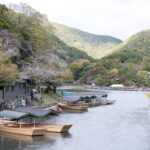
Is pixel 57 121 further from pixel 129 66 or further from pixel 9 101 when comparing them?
pixel 129 66

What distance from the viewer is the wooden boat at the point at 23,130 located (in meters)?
23.4

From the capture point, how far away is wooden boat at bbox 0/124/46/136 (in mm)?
23406

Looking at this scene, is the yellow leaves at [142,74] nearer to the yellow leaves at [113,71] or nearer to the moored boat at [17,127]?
the yellow leaves at [113,71]

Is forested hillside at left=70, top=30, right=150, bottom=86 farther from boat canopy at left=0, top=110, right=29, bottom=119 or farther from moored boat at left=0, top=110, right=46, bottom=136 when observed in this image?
boat canopy at left=0, top=110, right=29, bottom=119

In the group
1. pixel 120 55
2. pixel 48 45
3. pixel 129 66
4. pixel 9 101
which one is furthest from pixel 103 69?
pixel 9 101

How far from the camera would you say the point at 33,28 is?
6000cm

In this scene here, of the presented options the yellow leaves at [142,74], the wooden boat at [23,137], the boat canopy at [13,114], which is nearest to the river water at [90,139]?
the wooden boat at [23,137]

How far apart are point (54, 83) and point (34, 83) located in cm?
808

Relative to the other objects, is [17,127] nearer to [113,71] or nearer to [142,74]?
[142,74]

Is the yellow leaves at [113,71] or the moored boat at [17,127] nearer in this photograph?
the moored boat at [17,127]

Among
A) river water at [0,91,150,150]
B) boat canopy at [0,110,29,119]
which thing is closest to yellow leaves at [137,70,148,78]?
river water at [0,91,150,150]

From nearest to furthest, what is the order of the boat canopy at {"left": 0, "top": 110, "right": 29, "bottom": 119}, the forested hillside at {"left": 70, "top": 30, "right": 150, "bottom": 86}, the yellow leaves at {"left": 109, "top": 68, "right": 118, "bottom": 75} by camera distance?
the boat canopy at {"left": 0, "top": 110, "right": 29, "bottom": 119}, the forested hillside at {"left": 70, "top": 30, "right": 150, "bottom": 86}, the yellow leaves at {"left": 109, "top": 68, "right": 118, "bottom": 75}

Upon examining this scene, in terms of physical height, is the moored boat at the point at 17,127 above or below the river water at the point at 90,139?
above

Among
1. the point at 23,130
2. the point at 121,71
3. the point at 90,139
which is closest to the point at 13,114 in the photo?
the point at 23,130
